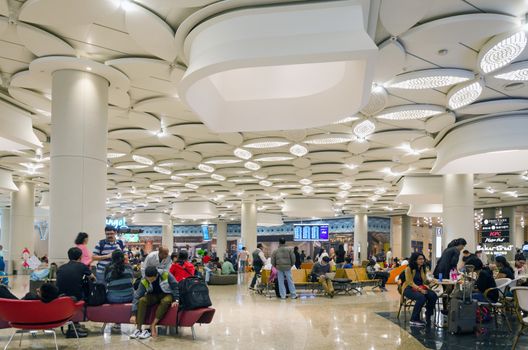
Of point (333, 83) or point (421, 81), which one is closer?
point (333, 83)

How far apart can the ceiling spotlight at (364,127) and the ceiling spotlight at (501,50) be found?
3980mm

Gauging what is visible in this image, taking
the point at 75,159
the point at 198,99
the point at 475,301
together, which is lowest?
the point at 475,301

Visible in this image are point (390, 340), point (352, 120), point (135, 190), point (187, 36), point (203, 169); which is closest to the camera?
point (187, 36)

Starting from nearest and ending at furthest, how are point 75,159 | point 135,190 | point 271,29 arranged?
1. point 271,29
2. point 75,159
3. point 135,190

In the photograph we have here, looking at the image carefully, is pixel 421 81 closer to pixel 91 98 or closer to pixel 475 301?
pixel 475 301

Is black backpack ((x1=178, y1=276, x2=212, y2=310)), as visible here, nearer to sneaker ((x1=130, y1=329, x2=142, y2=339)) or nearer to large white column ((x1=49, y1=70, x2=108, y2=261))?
sneaker ((x1=130, y1=329, x2=142, y2=339))

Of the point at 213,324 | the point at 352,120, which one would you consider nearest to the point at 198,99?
the point at 213,324

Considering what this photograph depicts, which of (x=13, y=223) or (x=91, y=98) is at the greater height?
(x=91, y=98)

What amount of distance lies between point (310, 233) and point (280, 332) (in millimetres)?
25302

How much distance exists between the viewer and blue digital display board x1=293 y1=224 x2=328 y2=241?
33.1 meters

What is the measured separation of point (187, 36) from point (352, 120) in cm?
614

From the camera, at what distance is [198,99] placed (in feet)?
23.3

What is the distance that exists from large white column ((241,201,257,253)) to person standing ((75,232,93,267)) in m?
23.6

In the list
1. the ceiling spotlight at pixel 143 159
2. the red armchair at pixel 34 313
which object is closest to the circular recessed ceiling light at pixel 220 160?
the ceiling spotlight at pixel 143 159
